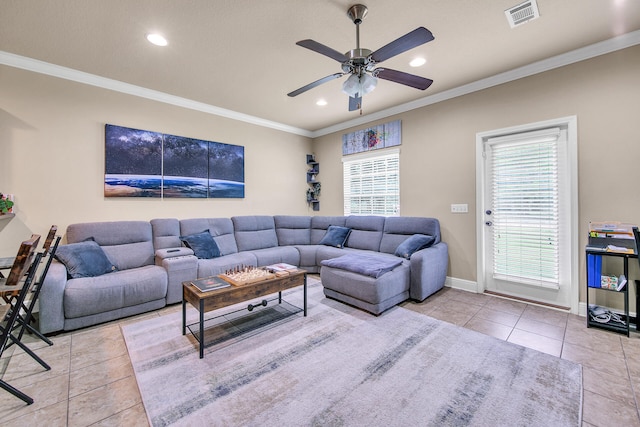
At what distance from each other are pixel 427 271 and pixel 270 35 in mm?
3124

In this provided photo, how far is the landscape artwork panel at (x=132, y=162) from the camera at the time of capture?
11.4 ft

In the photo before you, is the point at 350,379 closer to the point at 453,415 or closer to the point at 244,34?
the point at 453,415

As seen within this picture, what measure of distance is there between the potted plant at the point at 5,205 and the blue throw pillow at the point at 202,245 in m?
1.67

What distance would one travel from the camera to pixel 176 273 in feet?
10.3

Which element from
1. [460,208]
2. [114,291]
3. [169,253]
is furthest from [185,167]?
[460,208]

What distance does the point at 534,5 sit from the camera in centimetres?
216

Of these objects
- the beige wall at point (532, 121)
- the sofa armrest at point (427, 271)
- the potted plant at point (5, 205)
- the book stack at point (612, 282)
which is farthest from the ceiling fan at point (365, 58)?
the potted plant at point (5, 205)

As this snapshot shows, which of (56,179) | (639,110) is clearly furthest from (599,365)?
(56,179)

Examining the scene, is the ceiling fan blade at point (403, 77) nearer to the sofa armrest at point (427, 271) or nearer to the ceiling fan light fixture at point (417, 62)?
the ceiling fan light fixture at point (417, 62)

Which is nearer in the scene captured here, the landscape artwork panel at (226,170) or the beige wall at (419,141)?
the beige wall at (419,141)

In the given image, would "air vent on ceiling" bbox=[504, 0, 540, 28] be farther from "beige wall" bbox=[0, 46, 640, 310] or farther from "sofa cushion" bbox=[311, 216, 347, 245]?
"sofa cushion" bbox=[311, 216, 347, 245]

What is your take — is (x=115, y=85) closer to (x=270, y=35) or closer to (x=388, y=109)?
(x=270, y=35)

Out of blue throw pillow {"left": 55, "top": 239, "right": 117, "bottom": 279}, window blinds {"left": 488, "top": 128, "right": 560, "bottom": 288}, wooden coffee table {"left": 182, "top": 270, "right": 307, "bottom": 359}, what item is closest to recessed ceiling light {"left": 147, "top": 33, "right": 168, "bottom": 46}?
blue throw pillow {"left": 55, "top": 239, "right": 117, "bottom": 279}

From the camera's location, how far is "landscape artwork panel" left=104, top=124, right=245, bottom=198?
3.51m
